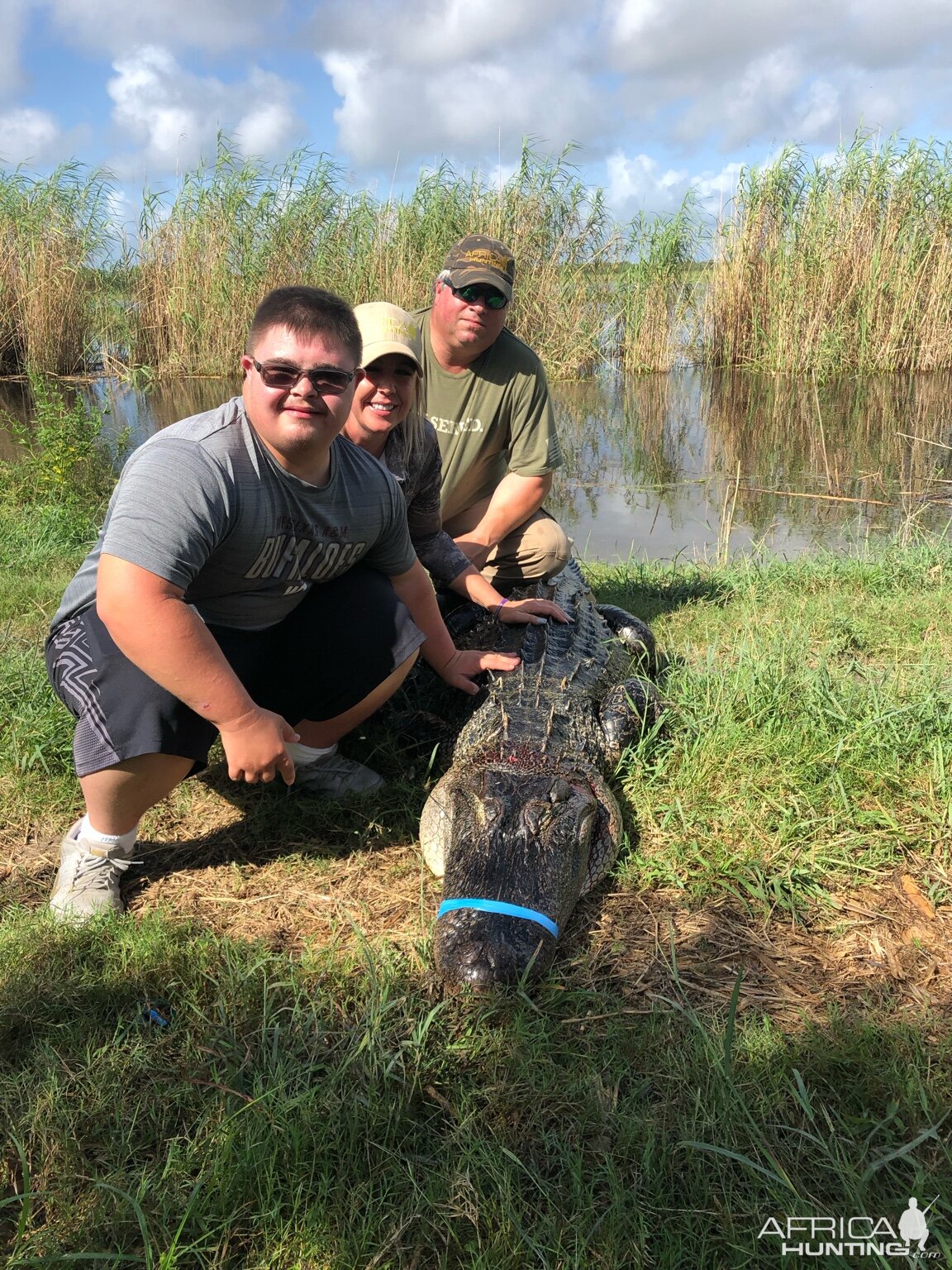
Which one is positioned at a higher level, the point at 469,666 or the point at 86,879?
the point at 469,666

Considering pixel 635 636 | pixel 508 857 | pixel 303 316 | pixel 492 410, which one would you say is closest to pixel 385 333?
pixel 303 316

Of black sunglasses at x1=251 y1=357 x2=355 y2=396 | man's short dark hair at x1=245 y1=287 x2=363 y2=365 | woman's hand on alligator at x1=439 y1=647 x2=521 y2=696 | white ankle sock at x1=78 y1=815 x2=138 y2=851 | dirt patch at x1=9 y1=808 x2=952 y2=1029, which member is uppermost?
man's short dark hair at x1=245 y1=287 x2=363 y2=365

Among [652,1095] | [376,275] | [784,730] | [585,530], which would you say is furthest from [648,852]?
[376,275]

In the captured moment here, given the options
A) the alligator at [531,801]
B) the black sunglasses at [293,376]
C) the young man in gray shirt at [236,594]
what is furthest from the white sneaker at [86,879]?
the black sunglasses at [293,376]

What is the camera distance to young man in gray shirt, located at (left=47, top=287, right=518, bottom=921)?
1948 millimetres

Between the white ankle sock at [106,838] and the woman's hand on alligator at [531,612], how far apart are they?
1618mm

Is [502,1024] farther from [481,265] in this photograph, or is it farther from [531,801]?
[481,265]

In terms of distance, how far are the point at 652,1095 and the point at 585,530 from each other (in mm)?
5437

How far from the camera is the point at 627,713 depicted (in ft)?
10.3

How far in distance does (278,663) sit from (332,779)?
0.49 meters

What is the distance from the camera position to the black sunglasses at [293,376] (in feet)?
6.71
